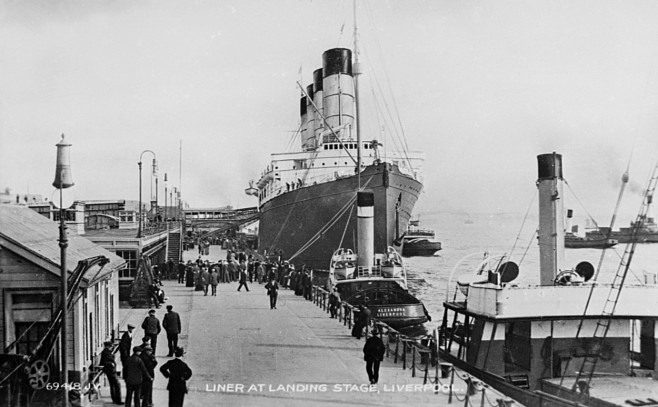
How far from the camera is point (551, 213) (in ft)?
47.4

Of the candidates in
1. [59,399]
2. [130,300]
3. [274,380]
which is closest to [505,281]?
[274,380]

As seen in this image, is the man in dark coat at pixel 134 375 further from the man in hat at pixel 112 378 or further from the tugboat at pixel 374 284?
the tugboat at pixel 374 284

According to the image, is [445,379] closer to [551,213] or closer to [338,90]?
[551,213]

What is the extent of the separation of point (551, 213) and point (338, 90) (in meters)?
33.9

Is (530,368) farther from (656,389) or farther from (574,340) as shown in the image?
(656,389)

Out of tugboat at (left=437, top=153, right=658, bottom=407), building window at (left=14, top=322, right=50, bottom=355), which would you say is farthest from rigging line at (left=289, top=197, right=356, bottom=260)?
building window at (left=14, top=322, right=50, bottom=355)

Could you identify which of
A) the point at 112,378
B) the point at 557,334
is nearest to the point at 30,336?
the point at 112,378

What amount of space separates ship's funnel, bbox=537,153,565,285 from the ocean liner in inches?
533

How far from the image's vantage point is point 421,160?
4825cm

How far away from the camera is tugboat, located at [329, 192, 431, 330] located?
677 inches

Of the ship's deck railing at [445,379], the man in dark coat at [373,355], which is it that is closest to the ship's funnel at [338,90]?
the ship's deck railing at [445,379]

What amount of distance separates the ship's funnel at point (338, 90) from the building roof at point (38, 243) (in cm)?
3579

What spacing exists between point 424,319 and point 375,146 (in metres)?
26.0

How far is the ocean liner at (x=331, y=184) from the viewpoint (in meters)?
34.7
